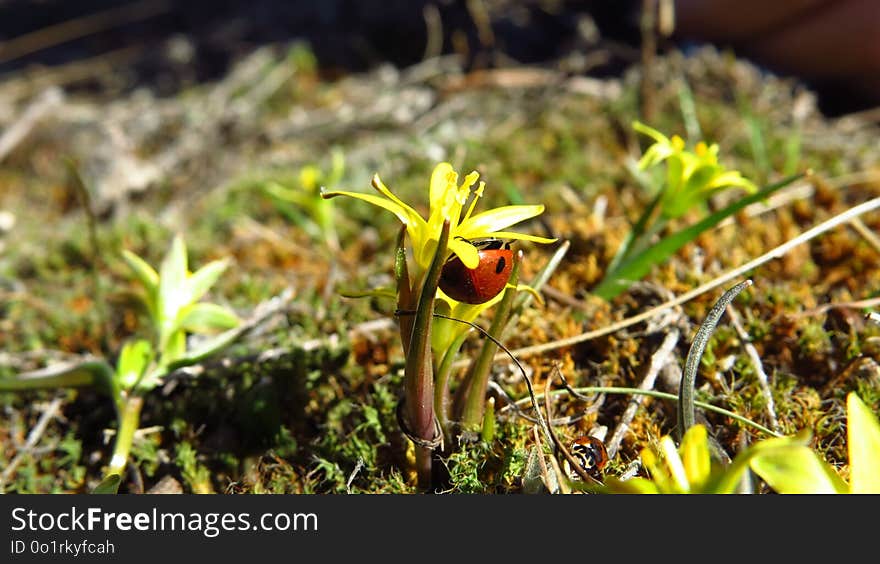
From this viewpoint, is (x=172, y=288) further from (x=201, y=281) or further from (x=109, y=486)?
(x=109, y=486)

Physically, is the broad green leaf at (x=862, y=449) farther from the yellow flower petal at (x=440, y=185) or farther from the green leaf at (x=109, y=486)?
the green leaf at (x=109, y=486)

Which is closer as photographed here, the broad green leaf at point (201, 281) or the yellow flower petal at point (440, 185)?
the yellow flower petal at point (440, 185)

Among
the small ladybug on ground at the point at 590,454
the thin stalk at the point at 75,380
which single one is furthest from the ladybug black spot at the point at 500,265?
the thin stalk at the point at 75,380

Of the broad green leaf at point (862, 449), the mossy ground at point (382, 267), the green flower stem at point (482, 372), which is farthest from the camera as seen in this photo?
the mossy ground at point (382, 267)

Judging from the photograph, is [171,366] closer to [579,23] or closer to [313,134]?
[313,134]

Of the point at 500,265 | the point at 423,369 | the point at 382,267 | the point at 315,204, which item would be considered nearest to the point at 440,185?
the point at 500,265

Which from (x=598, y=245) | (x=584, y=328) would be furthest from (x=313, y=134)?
(x=584, y=328)
